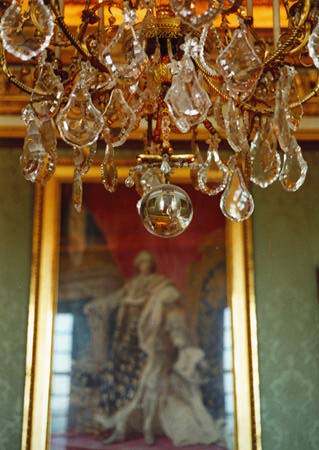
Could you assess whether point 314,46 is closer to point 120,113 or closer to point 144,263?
point 120,113

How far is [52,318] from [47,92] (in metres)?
1.81

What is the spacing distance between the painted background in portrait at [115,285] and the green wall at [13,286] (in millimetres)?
183

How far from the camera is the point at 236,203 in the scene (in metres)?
2.12

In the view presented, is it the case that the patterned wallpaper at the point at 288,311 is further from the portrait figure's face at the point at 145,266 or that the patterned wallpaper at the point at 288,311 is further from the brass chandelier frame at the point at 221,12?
the brass chandelier frame at the point at 221,12

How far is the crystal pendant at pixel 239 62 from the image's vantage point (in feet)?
5.94

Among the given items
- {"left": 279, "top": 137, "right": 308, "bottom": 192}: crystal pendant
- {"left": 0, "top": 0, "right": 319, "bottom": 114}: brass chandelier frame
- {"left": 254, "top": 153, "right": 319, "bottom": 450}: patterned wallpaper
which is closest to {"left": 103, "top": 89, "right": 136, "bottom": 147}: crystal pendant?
{"left": 0, "top": 0, "right": 319, "bottom": 114}: brass chandelier frame

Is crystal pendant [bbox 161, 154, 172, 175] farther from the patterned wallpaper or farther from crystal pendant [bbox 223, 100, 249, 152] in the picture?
the patterned wallpaper

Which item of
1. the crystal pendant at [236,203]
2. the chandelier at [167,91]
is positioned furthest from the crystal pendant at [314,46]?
the crystal pendant at [236,203]

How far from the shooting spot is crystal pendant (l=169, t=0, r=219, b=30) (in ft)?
5.38

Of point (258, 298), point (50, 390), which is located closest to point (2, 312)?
point (50, 390)

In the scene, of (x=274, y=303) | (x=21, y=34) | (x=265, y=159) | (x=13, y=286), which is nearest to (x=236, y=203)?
(x=265, y=159)

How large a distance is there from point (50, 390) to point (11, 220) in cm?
95

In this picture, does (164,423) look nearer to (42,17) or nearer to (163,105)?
(163,105)

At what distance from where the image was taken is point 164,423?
11.8ft
